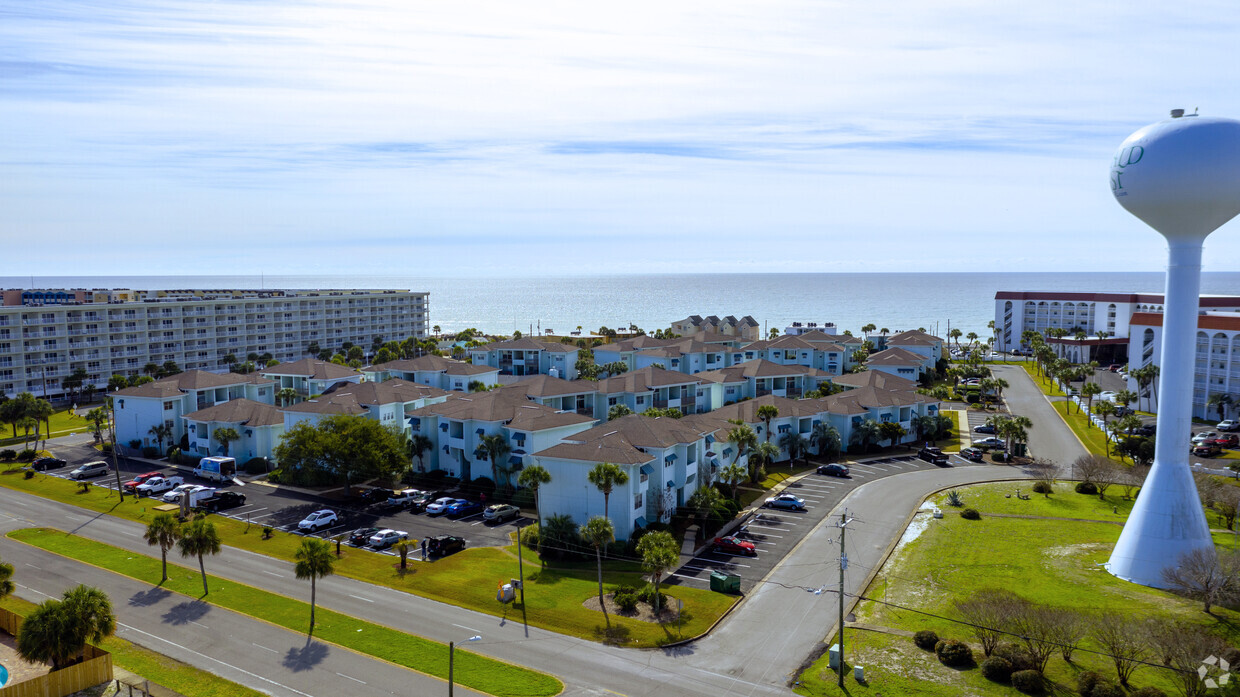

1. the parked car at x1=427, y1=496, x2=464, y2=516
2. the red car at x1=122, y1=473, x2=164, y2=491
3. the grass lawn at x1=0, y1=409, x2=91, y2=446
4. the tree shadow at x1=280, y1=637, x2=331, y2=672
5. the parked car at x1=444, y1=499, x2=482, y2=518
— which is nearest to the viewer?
the tree shadow at x1=280, y1=637, x2=331, y2=672

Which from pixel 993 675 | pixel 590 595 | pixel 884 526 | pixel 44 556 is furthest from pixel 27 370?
pixel 993 675

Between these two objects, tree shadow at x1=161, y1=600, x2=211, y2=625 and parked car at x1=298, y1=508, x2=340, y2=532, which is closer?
tree shadow at x1=161, y1=600, x2=211, y2=625

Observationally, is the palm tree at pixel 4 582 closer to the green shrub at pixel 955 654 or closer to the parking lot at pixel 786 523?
the parking lot at pixel 786 523

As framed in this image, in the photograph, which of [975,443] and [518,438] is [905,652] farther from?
[975,443]

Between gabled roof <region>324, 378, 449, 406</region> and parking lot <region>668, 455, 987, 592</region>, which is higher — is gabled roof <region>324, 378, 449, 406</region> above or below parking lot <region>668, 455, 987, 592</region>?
above

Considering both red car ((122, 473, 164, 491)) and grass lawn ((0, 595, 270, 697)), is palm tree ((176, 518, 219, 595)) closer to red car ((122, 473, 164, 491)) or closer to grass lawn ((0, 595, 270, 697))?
grass lawn ((0, 595, 270, 697))

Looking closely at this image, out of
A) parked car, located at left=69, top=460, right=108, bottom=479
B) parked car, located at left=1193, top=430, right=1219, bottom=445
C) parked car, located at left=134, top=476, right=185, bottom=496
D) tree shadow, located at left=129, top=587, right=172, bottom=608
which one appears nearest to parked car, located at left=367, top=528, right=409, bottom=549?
tree shadow, located at left=129, top=587, right=172, bottom=608

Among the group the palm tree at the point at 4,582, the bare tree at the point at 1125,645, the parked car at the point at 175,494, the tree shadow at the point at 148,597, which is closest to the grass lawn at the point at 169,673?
the tree shadow at the point at 148,597
